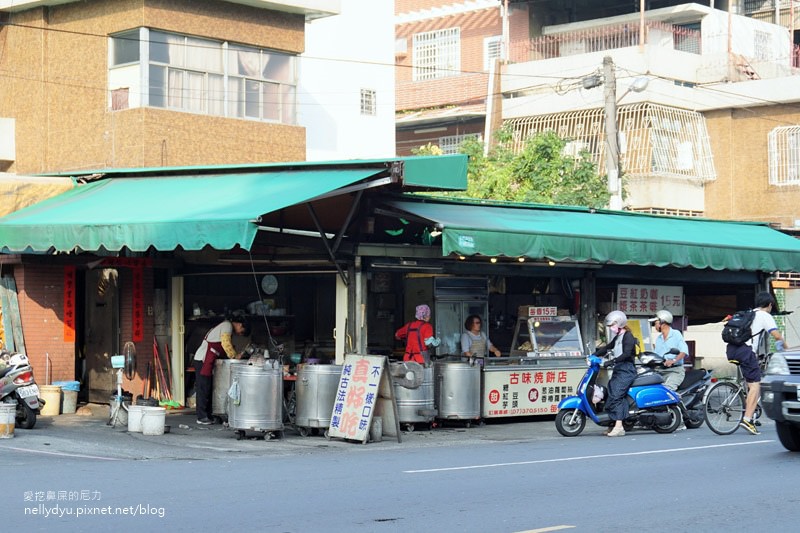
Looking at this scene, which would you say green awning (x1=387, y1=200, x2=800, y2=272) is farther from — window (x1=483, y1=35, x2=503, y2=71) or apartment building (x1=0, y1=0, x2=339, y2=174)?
window (x1=483, y1=35, x2=503, y2=71)

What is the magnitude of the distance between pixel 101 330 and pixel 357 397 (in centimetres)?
661

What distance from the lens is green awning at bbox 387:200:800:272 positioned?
17.2m

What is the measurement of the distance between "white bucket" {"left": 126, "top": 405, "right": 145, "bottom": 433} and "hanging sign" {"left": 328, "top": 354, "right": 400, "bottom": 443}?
270 cm

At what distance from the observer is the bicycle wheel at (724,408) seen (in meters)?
16.5

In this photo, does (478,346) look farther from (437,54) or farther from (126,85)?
(437,54)

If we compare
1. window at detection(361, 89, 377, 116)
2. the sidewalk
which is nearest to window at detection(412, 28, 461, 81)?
window at detection(361, 89, 377, 116)

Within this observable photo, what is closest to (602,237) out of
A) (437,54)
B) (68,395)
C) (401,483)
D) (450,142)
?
(401,483)

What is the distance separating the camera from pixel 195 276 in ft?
68.2

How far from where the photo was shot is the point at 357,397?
16391 millimetres

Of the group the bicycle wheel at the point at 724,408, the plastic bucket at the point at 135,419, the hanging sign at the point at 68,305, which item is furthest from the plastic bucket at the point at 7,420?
the bicycle wheel at the point at 724,408

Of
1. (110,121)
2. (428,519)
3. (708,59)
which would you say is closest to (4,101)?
(110,121)

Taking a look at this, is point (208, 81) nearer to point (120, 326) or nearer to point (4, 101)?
point (4, 101)

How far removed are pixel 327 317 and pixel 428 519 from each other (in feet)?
37.2

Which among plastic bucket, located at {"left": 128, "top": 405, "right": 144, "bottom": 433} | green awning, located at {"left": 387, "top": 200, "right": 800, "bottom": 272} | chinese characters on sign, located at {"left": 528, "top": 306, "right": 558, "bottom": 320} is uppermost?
green awning, located at {"left": 387, "top": 200, "right": 800, "bottom": 272}
